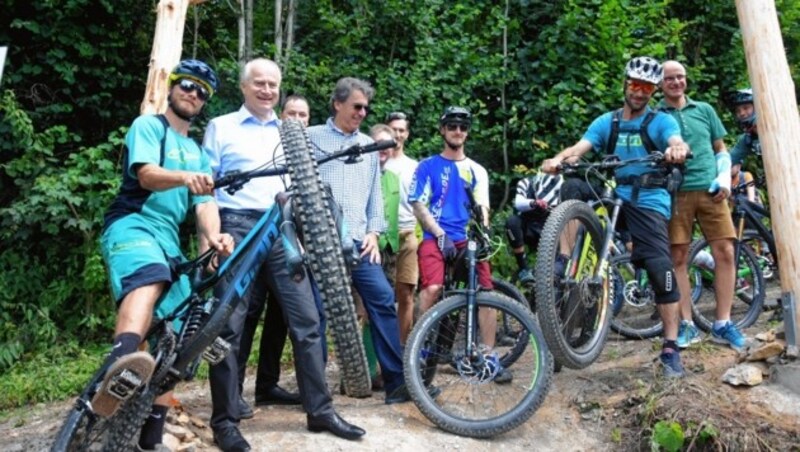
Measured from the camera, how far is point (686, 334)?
552 centimetres

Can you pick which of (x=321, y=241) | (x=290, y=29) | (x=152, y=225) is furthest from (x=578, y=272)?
(x=290, y=29)

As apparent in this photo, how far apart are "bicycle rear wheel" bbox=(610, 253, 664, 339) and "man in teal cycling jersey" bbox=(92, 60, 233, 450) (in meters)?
3.78

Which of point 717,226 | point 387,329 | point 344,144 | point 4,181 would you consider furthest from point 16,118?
point 717,226

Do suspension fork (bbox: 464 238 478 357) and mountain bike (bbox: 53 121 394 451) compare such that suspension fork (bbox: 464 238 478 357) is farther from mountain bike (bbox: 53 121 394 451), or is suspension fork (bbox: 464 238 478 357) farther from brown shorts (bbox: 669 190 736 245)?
brown shorts (bbox: 669 190 736 245)

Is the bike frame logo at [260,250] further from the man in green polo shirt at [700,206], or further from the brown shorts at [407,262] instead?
the man in green polo shirt at [700,206]

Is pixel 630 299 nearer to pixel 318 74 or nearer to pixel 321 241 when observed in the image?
pixel 321 241

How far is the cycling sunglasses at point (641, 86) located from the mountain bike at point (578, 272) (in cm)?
46

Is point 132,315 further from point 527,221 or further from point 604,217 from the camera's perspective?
point 527,221

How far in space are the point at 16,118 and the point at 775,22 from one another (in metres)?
7.06

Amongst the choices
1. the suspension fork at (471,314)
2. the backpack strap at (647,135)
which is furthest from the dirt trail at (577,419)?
the backpack strap at (647,135)

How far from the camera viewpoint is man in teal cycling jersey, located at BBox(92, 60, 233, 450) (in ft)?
10.7

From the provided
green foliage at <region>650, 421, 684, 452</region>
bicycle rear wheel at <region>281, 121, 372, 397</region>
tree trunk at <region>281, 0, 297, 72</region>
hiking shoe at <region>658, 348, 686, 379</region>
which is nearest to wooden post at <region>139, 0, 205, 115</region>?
tree trunk at <region>281, 0, 297, 72</region>

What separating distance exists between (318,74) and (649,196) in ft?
17.0

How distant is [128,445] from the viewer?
11.0ft
